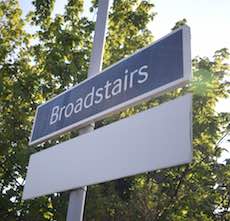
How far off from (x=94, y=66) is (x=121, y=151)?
109 cm

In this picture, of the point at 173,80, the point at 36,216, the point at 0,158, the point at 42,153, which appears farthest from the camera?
the point at 0,158

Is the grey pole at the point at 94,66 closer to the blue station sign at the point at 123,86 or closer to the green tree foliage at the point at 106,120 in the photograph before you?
the blue station sign at the point at 123,86

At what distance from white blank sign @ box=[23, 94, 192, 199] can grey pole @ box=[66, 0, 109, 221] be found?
119 millimetres

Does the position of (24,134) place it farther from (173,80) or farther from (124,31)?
(173,80)

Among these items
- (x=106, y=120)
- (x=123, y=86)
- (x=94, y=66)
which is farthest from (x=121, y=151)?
(x=106, y=120)

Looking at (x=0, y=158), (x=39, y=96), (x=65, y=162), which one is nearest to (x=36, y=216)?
(x=0, y=158)

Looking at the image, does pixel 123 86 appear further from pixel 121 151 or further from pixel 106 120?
pixel 106 120

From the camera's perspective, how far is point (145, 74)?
2.49 m

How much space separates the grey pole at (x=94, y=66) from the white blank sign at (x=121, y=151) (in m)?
0.12

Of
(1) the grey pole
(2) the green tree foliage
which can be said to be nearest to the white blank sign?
(1) the grey pole

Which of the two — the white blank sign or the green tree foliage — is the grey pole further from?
the green tree foliage

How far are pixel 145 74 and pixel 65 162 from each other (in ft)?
2.93

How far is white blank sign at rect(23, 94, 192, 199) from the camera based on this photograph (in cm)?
203

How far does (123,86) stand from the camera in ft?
8.57
